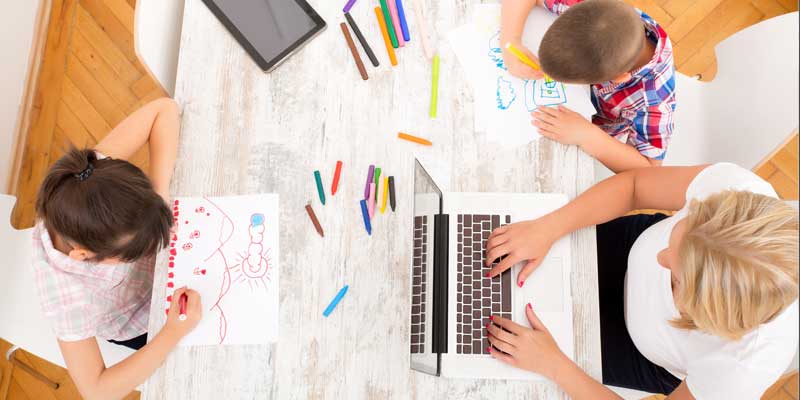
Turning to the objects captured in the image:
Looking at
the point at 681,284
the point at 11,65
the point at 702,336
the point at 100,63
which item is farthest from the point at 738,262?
the point at 11,65

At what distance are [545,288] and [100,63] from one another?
70.1 inches

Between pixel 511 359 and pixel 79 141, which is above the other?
pixel 79 141

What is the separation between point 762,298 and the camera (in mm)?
711

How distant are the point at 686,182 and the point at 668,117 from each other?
8.6 inches

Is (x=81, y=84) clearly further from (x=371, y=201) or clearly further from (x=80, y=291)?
(x=371, y=201)

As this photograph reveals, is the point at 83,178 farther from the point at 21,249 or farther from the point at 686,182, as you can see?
the point at 686,182

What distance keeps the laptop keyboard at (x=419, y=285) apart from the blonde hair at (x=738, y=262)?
0.41 m

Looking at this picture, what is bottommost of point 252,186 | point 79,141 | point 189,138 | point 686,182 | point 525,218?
point 686,182

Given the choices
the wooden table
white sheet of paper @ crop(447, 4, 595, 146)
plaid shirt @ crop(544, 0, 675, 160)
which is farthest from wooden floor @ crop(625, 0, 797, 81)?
the wooden table

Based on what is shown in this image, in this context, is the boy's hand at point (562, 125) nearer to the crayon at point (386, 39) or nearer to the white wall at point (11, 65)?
the crayon at point (386, 39)

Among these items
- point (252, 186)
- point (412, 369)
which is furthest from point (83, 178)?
point (412, 369)

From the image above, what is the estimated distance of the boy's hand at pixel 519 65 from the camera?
1066 millimetres

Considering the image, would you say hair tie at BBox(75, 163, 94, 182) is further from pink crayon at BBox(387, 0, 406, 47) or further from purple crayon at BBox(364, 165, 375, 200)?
pink crayon at BBox(387, 0, 406, 47)

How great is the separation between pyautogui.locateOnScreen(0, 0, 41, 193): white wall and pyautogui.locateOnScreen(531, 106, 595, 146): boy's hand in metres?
1.79
